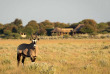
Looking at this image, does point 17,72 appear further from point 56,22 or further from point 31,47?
point 56,22

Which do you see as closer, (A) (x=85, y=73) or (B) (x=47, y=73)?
(B) (x=47, y=73)

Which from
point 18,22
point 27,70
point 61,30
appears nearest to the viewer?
point 27,70

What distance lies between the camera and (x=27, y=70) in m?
8.52

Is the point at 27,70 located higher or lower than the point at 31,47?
lower

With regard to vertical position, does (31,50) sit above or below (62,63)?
above

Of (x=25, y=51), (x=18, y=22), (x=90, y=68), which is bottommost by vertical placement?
(x=90, y=68)

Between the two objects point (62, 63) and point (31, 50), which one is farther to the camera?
point (62, 63)

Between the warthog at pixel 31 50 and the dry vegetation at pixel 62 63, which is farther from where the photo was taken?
the warthog at pixel 31 50

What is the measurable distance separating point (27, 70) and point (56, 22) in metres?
128

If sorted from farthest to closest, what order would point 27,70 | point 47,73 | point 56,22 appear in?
point 56,22
point 27,70
point 47,73

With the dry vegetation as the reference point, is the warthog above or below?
above

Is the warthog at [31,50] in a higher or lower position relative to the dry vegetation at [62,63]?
higher

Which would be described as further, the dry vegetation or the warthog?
the warthog

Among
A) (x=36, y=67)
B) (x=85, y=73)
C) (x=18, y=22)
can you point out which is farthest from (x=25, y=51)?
(x=18, y=22)
